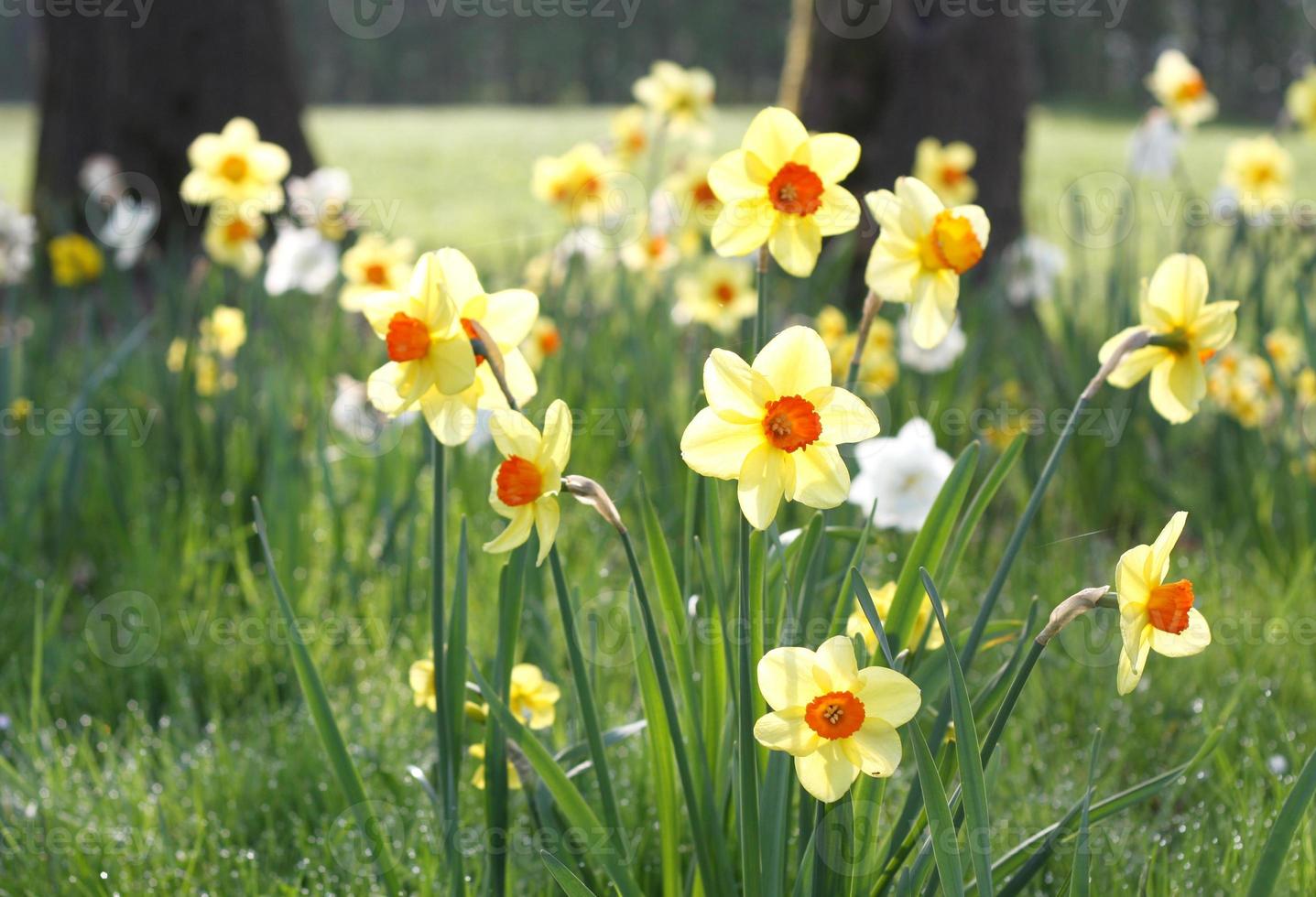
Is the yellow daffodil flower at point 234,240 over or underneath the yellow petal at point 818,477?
over

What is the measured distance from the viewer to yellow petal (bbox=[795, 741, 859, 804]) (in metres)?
0.81

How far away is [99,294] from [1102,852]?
3865mm

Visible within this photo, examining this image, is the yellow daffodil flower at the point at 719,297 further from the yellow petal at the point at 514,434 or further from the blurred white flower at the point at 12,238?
the yellow petal at the point at 514,434

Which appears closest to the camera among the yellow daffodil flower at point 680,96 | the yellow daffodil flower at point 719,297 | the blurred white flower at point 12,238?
the yellow daffodil flower at point 719,297

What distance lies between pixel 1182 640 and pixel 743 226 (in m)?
0.45

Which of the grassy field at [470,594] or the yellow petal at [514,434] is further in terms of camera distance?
the grassy field at [470,594]

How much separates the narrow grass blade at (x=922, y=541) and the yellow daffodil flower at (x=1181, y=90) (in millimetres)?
1889

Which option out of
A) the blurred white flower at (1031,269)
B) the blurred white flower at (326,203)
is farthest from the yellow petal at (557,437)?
the blurred white flower at (1031,269)

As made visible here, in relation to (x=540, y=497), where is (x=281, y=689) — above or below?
below

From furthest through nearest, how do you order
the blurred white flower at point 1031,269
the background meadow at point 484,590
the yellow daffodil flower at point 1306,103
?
1. the blurred white flower at point 1031,269
2. the yellow daffodil flower at point 1306,103
3. the background meadow at point 484,590

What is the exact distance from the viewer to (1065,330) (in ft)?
8.16

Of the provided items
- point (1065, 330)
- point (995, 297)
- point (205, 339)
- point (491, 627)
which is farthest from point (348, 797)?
point (995, 297)

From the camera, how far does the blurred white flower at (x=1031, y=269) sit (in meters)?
2.94

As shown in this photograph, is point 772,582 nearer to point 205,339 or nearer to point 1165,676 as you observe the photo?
point 1165,676
